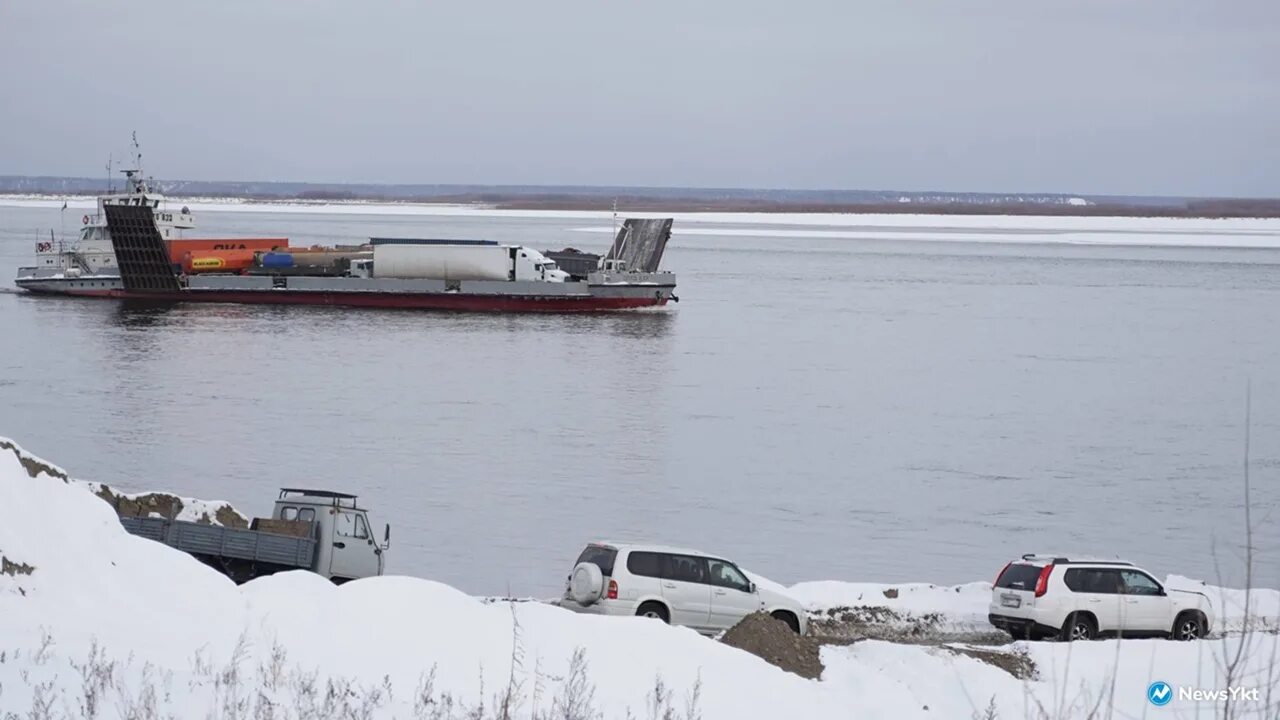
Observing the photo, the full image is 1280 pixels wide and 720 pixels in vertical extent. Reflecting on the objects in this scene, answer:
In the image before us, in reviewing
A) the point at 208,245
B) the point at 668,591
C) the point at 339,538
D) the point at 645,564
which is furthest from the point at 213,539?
the point at 208,245

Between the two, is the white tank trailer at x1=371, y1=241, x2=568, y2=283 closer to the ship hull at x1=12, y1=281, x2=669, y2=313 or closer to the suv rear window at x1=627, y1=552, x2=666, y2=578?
the ship hull at x1=12, y1=281, x2=669, y2=313

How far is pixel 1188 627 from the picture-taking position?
44.7 ft

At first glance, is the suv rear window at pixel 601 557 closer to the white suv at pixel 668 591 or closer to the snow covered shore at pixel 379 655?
the white suv at pixel 668 591

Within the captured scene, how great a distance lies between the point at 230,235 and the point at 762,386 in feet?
312

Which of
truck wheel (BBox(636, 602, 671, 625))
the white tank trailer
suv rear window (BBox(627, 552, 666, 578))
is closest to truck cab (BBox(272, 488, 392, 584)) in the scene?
suv rear window (BBox(627, 552, 666, 578))

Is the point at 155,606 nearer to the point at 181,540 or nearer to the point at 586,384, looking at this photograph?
the point at 181,540

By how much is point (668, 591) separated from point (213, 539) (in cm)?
428

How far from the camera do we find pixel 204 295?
215 ft

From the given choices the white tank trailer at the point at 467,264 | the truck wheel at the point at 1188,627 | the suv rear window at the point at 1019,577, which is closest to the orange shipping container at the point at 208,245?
the white tank trailer at the point at 467,264

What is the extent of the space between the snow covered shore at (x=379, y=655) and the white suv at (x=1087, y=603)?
8.05 ft

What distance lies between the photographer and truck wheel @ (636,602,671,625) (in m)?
12.9

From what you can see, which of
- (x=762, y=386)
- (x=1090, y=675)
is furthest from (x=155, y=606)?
(x=762, y=386)

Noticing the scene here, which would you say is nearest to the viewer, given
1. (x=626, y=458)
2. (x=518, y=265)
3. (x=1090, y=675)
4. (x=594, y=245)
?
(x=1090, y=675)

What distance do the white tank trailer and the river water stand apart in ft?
8.65
